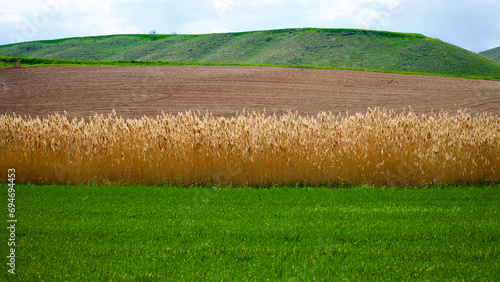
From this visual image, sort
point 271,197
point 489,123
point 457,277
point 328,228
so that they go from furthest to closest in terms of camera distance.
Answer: point 489,123 → point 271,197 → point 328,228 → point 457,277

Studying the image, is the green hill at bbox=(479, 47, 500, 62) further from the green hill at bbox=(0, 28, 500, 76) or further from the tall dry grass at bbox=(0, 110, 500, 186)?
the tall dry grass at bbox=(0, 110, 500, 186)

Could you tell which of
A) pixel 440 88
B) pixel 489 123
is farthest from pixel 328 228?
pixel 440 88

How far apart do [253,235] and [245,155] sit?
159 inches

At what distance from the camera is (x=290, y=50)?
82.1 metres

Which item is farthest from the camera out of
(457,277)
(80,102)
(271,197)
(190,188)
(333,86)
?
(333,86)

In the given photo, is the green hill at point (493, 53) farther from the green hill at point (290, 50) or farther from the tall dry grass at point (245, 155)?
the tall dry grass at point (245, 155)

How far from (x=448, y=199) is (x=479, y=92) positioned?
24.3 meters

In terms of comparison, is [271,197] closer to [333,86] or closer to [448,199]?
[448,199]

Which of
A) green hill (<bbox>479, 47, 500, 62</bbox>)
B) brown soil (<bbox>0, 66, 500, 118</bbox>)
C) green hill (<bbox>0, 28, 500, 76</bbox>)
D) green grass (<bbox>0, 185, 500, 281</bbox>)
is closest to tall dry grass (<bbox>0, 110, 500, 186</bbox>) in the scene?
green grass (<bbox>0, 185, 500, 281</bbox>)

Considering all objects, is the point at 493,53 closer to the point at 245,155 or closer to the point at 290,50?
the point at 290,50

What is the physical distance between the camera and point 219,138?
9.77 metres

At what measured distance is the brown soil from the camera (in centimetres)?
2333

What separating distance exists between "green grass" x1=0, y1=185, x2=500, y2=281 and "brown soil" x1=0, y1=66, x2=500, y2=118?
47.1 ft

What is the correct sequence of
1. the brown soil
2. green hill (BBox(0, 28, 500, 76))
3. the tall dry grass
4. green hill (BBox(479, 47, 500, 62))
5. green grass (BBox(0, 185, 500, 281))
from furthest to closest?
green hill (BBox(479, 47, 500, 62))
green hill (BBox(0, 28, 500, 76))
the brown soil
the tall dry grass
green grass (BBox(0, 185, 500, 281))
